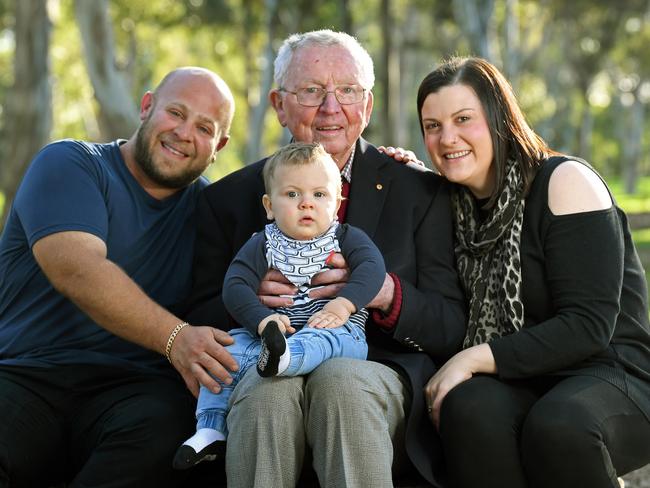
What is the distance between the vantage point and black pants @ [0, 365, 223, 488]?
3867 millimetres

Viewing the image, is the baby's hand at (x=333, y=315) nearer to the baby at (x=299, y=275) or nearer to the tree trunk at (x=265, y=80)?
the baby at (x=299, y=275)

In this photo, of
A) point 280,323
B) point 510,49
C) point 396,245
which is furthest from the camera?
point 510,49

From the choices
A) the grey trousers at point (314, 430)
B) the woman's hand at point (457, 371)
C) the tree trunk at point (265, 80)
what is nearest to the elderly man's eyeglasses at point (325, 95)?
the woman's hand at point (457, 371)

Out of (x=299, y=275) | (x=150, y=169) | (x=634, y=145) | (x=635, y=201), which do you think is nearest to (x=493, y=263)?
(x=299, y=275)

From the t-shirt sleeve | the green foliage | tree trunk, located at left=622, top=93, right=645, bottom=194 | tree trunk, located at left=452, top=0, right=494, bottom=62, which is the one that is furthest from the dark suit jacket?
tree trunk, located at left=622, top=93, right=645, bottom=194

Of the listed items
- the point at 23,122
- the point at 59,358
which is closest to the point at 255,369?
the point at 59,358

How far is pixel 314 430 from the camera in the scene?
348 cm

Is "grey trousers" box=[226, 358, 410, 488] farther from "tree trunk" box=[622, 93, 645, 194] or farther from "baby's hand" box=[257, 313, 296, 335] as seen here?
"tree trunk" box=[622, 93, 645, 194]

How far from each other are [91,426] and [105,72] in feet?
29.9

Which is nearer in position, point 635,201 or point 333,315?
point 333,315

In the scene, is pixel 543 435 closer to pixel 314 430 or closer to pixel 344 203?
pixel 314 430

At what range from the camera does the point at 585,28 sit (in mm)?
32875

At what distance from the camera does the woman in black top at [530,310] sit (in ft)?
11.7

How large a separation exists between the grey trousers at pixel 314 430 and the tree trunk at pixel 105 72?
30.4ft
